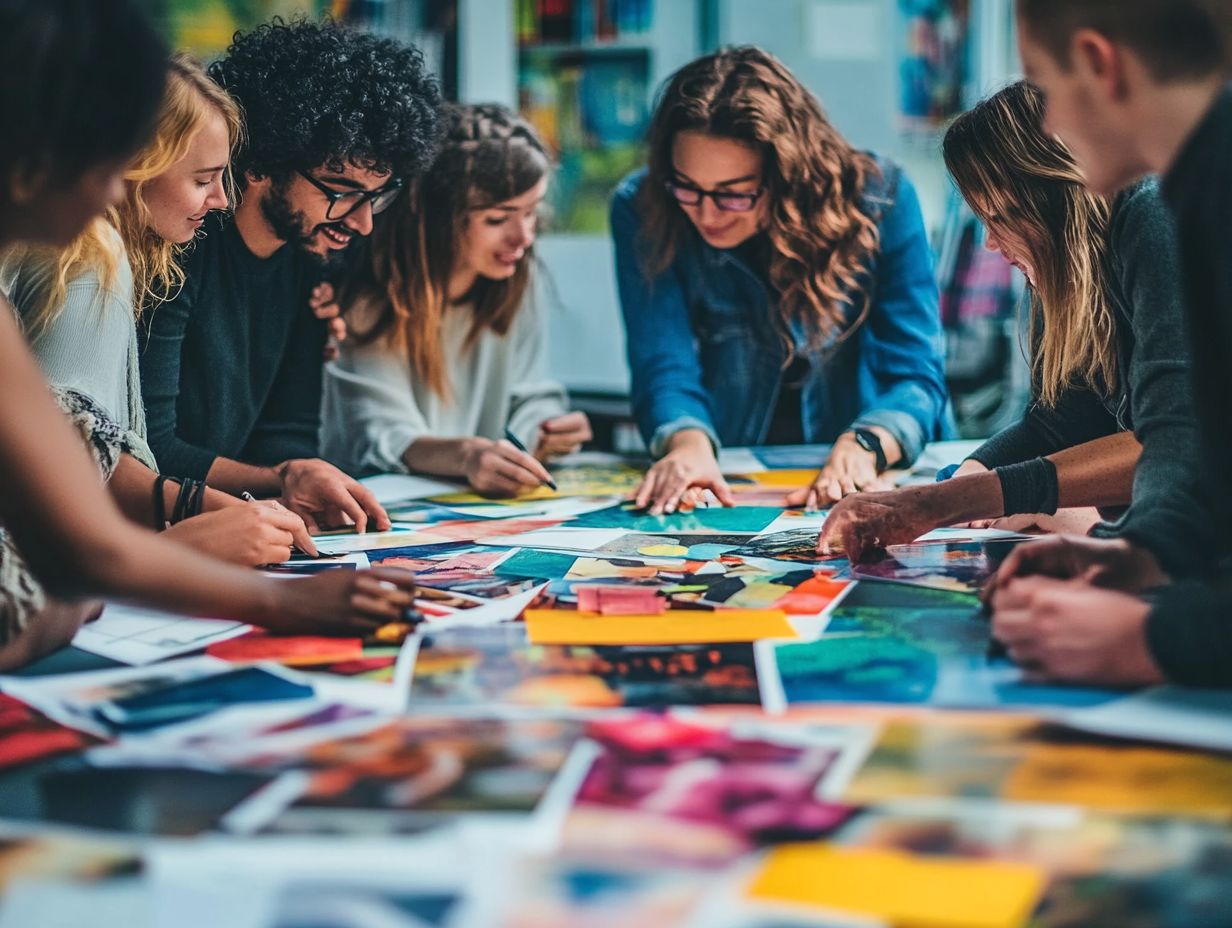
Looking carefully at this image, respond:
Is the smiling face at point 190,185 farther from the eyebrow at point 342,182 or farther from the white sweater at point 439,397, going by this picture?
the white sweater at point 439,397

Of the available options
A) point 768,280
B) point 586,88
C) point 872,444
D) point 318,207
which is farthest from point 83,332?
point 586,88

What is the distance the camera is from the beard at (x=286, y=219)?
1735 mm

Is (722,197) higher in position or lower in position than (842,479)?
higher

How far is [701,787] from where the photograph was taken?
2.44 feet

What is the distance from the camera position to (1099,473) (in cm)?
138

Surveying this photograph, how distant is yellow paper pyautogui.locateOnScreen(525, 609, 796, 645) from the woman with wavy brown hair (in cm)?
68

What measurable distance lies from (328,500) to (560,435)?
1.83ft

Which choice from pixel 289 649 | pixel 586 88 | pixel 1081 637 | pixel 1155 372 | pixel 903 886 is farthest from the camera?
pixel 586 88

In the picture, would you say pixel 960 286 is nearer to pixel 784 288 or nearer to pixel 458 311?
pixel 784 288

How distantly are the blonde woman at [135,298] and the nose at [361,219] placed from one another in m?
0.20

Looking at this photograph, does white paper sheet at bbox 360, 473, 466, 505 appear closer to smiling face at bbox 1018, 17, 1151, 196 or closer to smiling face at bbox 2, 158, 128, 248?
smiling face at bbox 2, 158, 128, 248

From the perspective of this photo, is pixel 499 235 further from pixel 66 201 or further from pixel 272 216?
pixel 66 201

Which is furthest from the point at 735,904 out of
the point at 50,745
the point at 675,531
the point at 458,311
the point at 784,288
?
the point at 458,311

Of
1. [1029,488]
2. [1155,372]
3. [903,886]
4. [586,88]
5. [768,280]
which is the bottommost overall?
[903,886]
